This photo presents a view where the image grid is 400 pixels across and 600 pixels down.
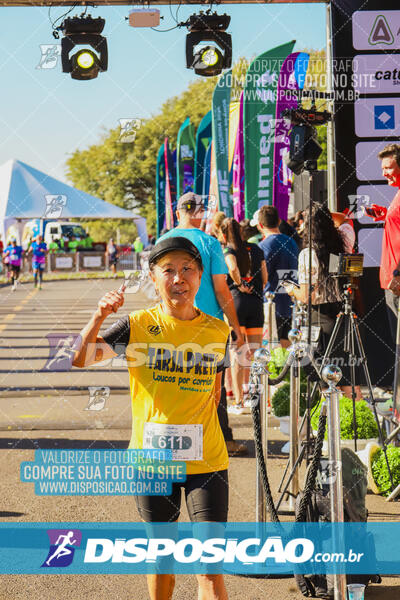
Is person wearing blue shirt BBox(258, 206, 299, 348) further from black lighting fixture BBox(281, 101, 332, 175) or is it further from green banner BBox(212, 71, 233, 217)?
green banner BBox(212, 71, 233, 217)

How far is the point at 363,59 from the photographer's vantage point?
9.12 meters

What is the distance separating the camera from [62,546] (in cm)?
473

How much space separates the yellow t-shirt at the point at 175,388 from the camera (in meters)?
3.16

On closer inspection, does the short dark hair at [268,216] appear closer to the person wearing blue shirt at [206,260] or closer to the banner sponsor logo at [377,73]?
the banner sponsor logo at [377,73]

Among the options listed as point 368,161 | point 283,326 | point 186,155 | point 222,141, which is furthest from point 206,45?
point 186,155

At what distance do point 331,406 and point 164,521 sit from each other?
0.89 metres

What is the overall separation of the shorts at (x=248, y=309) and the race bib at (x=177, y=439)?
4993 mm

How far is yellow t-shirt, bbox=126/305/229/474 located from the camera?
316 cm

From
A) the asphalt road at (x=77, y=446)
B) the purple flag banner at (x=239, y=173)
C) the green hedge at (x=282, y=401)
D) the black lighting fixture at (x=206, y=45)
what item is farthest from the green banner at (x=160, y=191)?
the green hedge at (x=282, y=401)

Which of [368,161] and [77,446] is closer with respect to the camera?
[77,446]

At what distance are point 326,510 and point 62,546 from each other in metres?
1.71

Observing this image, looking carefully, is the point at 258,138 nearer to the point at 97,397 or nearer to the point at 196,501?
the point at 97,397

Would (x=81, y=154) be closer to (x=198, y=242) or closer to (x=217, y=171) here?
(x=217, y=171)

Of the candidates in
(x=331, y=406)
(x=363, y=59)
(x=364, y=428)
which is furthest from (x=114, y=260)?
(x=331, y=406)
